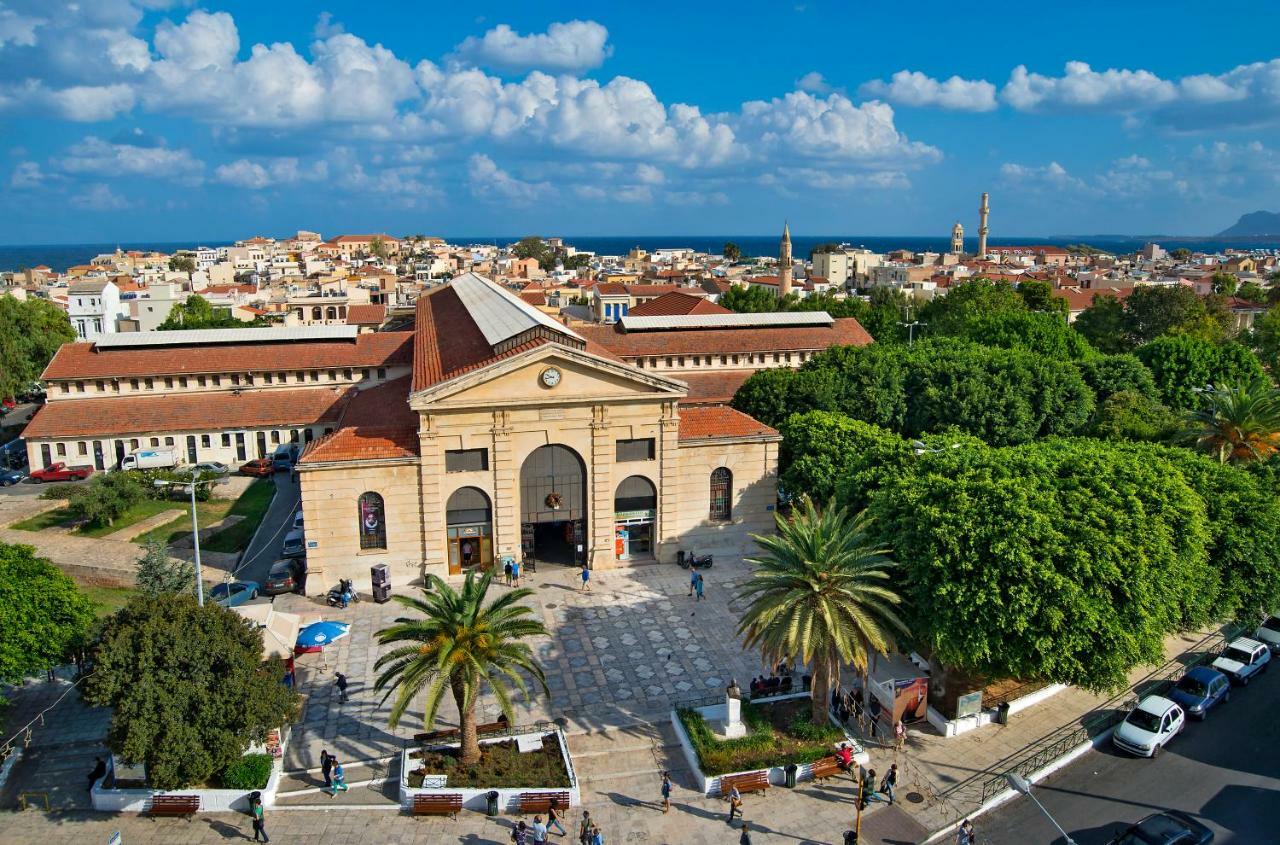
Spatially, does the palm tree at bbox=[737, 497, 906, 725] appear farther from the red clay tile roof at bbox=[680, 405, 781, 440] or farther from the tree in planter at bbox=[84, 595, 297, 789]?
the red clay tile roof at bbox=[680, 405, 781, 440]

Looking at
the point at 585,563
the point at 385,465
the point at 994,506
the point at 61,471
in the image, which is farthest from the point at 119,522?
the point at 994,506

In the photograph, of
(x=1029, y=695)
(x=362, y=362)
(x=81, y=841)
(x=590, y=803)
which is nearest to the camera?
(x=81, y=841)

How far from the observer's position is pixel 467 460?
150ft

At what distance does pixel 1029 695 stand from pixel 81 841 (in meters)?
33.9

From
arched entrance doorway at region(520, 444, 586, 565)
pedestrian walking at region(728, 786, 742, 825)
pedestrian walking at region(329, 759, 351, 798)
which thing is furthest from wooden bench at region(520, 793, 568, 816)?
arched entrance doorway at region(520, 444, 586, 565)

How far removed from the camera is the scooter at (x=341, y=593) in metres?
43.2

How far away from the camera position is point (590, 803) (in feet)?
96.4

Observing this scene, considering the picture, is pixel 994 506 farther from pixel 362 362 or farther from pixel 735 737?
pixel 362 362

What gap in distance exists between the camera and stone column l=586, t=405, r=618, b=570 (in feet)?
153

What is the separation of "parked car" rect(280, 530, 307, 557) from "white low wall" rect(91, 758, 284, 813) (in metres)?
20.3

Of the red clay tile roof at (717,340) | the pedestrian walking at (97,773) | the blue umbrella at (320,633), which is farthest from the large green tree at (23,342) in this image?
the pedestrian walking at (97,773)

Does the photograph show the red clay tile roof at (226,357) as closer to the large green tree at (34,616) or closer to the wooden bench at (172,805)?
the large green tree at (34,616)

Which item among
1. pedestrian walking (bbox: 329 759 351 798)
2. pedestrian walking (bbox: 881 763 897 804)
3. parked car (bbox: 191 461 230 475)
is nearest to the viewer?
pedestrian walking (bbox: 881 763 897 804)

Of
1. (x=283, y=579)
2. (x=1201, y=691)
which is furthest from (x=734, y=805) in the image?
(x=283, y=579)
